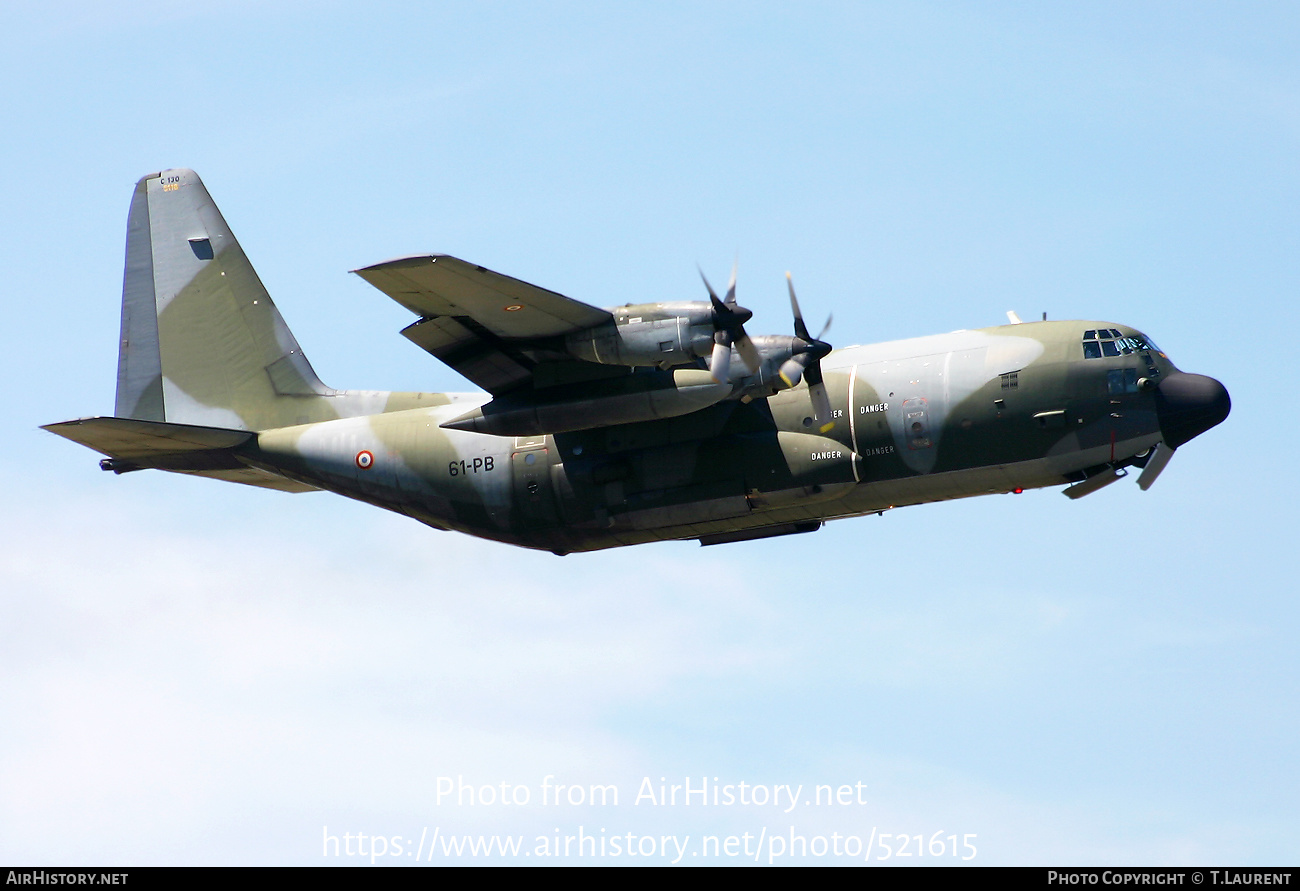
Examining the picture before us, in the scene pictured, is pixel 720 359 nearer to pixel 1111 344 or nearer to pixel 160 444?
pixel 1111 344

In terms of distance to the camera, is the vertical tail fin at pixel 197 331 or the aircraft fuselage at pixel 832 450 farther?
the vertical tail fin at pixel 197 331

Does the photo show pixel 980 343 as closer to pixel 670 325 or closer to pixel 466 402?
pixel 670 325

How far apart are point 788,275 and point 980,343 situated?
3776 millimetres

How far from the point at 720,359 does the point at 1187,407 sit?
327 inches

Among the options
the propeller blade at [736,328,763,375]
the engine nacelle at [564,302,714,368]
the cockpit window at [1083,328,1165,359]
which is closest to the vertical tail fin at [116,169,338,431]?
the engine nacelle at [564,302,714,368]

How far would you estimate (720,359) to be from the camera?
26.2m

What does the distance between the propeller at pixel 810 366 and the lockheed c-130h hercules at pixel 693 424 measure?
0.04 m

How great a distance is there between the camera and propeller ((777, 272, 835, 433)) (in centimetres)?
2700

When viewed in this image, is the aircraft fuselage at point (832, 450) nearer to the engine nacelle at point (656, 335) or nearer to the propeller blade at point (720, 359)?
the propeller blade at point (720, 359)

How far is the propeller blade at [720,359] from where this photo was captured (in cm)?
2612

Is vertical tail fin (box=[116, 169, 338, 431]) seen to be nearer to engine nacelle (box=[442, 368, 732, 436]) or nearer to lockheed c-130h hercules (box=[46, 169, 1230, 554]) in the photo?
lockheed c-130h hercules (box=[46, 169, 1230, 554])

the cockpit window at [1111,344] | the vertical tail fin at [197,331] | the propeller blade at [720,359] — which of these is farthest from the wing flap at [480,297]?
the cockpit window at [1111,344]

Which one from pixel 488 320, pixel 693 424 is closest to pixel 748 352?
pixel 693 424

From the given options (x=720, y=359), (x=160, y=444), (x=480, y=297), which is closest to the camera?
(x=480, y=297)
